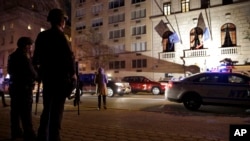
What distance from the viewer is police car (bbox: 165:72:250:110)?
1228 centimetres

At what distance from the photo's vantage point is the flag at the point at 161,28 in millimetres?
42094

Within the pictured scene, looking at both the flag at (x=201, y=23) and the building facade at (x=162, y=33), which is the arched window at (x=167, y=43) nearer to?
the building facade at (x=162, y=33)

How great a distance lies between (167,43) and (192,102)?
29.6 meters

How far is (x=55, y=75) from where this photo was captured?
4.32 meters

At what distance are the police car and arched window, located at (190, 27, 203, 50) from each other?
85.7 ft

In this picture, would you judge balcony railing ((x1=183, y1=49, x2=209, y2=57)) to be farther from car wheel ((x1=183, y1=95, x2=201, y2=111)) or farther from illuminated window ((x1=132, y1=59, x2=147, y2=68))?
car wheel ((x1=183, y1=95, x2=201, y2=111))

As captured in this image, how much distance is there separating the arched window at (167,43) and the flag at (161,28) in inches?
15.9

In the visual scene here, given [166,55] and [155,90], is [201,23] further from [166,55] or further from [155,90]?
[155,90]

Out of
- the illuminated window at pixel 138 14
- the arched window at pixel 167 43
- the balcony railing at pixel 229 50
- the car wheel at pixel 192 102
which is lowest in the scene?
the car wheel at pixel 192 102

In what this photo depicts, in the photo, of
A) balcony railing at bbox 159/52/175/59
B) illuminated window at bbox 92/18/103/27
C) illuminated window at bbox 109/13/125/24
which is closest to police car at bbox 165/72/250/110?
balcony railing at bbox 159/52/175/59

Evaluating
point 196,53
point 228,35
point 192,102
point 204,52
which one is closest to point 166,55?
point 196,53

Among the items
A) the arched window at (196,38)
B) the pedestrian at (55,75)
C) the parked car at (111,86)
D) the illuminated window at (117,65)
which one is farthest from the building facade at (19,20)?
the pedestrian at (55,75)

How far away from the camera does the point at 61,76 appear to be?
431 centimetres

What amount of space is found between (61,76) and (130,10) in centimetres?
4379
